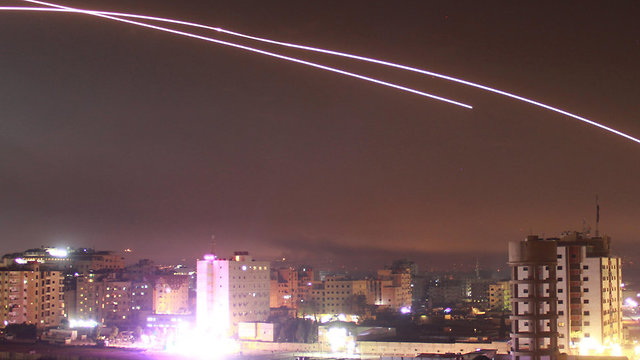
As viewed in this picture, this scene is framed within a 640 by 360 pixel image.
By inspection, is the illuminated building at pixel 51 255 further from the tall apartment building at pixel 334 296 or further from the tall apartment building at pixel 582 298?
the tall apartment building at pixel 582 298

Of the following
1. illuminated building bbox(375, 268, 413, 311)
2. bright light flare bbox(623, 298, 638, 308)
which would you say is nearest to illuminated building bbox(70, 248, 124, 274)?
illuminated building bbox(375, 268, 413, 311)

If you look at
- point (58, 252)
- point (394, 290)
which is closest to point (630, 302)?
point (394, 290)

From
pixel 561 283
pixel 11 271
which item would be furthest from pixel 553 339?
pixel 11 271

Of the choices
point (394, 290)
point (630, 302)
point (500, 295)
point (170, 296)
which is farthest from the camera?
point (394, 290)

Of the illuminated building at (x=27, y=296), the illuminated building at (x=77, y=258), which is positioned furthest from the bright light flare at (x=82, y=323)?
the illuminated building at (x=77, y=258)

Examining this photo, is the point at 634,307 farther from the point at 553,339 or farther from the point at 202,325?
the point at 553,339

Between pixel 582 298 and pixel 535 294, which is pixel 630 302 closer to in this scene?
pixel 582 298
